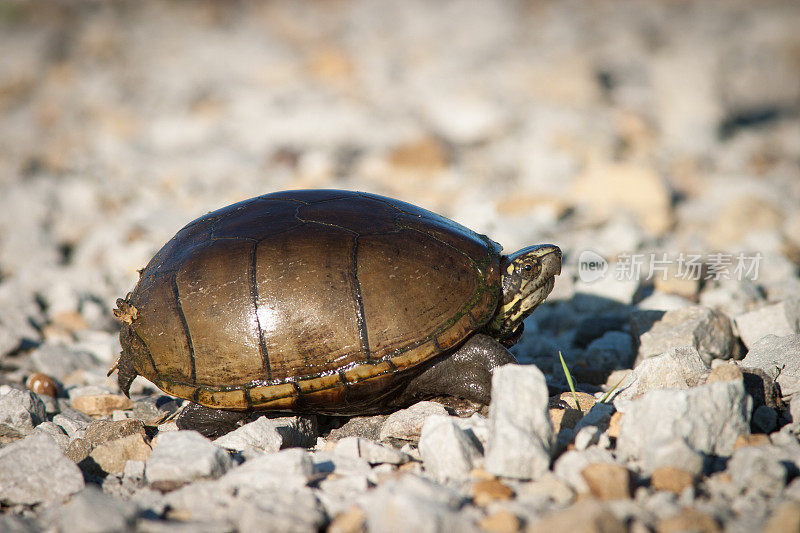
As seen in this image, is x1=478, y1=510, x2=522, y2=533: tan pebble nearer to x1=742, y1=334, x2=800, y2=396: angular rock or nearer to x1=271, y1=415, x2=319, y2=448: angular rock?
x1=271, y1=415, x2=319, y2=448: angular rock

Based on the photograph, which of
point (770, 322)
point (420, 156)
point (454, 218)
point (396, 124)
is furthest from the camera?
point (396, 124)

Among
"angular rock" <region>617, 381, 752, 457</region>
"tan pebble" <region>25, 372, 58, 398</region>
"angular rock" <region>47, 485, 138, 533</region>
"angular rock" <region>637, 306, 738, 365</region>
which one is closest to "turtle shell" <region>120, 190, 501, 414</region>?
"angular rock" <region>47, 485, 138, 533</region>

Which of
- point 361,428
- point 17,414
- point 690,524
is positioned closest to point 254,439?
point 361,428

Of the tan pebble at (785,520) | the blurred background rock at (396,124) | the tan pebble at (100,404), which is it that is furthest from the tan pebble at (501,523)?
the blurred background rock at (396,124)

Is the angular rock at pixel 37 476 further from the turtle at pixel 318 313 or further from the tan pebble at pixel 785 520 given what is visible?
the tan pebble at pixel 785 520

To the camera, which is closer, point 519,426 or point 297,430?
point 519,426

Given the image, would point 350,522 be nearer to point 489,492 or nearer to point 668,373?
point 489,492
